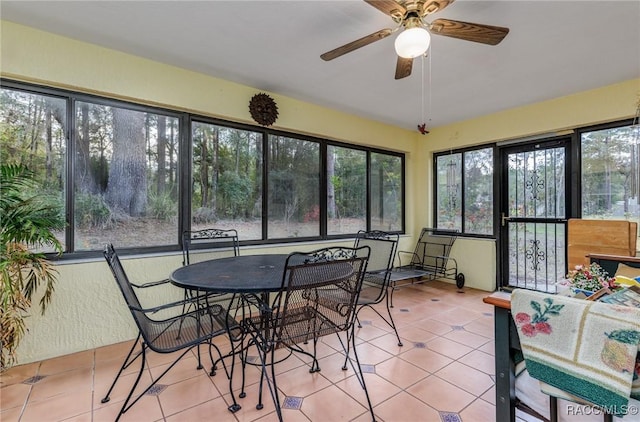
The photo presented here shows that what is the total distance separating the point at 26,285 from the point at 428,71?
370 cm

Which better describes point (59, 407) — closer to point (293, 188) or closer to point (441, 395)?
point (441, 395)

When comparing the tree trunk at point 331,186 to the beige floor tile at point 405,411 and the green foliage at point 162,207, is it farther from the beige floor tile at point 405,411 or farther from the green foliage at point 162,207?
the beige floor tile at point 405,411

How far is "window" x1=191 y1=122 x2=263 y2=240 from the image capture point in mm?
3041

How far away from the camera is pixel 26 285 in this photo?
206 cm

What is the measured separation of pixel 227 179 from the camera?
3207 millimetres

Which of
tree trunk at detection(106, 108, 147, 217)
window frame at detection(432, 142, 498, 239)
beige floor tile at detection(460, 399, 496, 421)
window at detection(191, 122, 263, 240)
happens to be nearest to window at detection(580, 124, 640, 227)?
window frame at detection(432, 142, 498, 239)

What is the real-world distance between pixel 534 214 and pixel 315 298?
11.5 ft

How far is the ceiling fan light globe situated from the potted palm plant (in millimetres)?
2606

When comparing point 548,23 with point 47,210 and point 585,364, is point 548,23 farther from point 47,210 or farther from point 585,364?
point 47,210

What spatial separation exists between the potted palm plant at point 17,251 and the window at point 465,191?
4745 mm

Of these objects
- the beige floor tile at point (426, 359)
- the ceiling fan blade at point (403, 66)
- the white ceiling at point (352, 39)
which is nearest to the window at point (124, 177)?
the white ceiling at point (352, 39)

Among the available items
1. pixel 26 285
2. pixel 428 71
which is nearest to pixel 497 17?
pixel 428 71

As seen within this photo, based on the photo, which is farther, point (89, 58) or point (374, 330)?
point (374, 330)

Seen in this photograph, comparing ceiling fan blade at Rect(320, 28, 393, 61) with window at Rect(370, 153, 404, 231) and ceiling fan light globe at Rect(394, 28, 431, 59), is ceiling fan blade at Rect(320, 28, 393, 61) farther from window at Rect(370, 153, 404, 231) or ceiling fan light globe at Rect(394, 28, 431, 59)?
window at Rect(370, 153, 404, 231)
